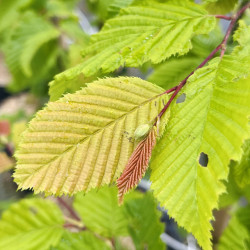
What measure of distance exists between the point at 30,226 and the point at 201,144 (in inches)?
25.7

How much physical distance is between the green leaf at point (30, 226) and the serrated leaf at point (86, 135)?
0.48 metres

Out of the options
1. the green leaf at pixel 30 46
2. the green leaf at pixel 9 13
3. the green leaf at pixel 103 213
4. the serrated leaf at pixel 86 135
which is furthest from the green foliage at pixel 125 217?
the green leaf at pixel 9 13

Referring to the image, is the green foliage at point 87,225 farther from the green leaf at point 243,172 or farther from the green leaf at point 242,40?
the green leaf at point 242,40

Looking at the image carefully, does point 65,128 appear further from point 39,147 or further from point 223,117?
point 223,117

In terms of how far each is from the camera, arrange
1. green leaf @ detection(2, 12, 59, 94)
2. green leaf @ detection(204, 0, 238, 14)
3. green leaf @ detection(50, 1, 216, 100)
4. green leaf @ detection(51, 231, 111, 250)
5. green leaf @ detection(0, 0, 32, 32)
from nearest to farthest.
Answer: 1. green leaf @ detection(50, 1, 216, 100)
2. green leaf @ detection(204, 0, 238, 14)
3. green leaf @ detection(51, 231, 111, 250)
4. green leaf @ detection(2, 12, 59, 94)
5. green leaf @ detection(0, 0, 32, 32)

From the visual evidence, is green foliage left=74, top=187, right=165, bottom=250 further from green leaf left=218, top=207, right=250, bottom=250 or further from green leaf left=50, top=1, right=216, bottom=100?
green leaf left=50, top=1, right=216, bottom=100

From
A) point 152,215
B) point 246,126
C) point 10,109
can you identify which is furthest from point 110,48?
point 10,109

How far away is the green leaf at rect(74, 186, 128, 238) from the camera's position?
856 millimetres

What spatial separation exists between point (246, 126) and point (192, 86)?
0.28 feet

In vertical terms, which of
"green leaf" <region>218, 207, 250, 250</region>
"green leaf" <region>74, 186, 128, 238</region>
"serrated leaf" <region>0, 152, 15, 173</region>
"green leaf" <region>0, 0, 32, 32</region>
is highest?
"green leaf" <region>0, 0, 32, 32</region>

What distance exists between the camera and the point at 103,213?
2.96 ft

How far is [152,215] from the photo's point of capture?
777 millimetres

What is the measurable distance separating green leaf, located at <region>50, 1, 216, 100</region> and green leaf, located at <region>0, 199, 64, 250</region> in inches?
18.9

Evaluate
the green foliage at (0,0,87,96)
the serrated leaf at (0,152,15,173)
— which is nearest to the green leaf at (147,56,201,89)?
the serrated leaf at (0,152,15,173)
